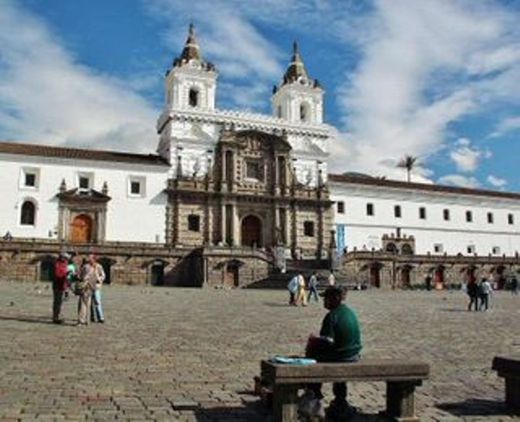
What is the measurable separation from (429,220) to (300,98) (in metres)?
15.8

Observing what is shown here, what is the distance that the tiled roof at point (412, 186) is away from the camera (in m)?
55.4

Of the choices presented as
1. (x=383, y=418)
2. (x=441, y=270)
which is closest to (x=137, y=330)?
(x=383, y=418)

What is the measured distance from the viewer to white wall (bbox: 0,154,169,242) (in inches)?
1702

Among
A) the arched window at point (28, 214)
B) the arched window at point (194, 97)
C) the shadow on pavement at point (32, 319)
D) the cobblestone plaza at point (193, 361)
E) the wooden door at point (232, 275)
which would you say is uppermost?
the arched window at point (194, 97)

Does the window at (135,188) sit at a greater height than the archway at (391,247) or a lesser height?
greater

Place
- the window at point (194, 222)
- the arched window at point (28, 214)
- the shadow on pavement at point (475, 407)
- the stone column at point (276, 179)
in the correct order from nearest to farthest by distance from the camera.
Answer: the shadow on pavement at point (475, 407) < the arched window at point (28, 214) < the window at point (194, 222) < the stone column at point (276, 179)

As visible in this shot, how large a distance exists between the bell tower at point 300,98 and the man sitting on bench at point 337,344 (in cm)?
4762

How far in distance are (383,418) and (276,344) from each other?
555 centimetres

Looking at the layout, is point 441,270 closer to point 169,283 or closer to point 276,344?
point 169,283

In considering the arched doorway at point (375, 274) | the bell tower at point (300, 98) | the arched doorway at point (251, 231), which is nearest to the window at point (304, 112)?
the bell tower at point (300, 98)

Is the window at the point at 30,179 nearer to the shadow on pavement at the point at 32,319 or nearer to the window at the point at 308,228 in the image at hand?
the window at the point at 308,228

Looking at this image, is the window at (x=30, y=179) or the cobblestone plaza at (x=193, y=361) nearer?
the cobblestone plaza at (x=193, y=361)

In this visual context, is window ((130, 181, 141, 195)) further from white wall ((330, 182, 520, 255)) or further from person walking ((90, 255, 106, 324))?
person walking ((90, 255, 106, 324))

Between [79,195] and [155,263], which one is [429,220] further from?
[79,195]
